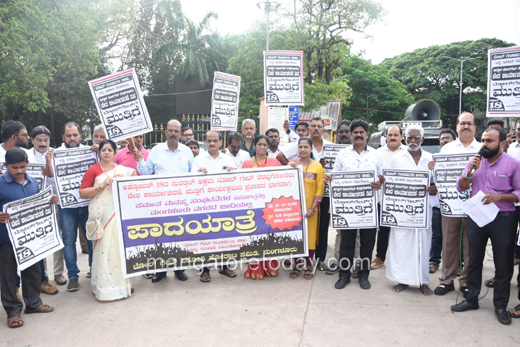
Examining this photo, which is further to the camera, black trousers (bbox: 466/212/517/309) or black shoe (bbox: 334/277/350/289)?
black shoe (bbox: 334/277/350/289)

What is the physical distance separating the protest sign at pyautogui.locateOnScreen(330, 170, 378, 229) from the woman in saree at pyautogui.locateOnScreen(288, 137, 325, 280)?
26 cm

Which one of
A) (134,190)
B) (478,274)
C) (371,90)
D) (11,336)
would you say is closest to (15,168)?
(134,190)

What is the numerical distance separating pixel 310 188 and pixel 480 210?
2.01 metres

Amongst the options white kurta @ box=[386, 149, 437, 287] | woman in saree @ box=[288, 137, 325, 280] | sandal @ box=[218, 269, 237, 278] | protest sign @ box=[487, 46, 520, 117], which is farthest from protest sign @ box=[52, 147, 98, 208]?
protest sign @ box=[487, 46, 520, 117]

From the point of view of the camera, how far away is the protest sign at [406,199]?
15.3 feet

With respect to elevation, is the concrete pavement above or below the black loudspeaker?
below

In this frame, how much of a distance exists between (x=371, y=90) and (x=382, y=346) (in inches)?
1437

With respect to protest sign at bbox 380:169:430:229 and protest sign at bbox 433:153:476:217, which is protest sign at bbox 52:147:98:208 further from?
protest sign at bbox 433:153:476:217

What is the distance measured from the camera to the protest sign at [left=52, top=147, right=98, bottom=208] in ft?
16.0

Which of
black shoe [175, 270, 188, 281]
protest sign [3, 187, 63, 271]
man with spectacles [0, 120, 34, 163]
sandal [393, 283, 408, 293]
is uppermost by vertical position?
man with spectacles [0, 120, 34, 163]

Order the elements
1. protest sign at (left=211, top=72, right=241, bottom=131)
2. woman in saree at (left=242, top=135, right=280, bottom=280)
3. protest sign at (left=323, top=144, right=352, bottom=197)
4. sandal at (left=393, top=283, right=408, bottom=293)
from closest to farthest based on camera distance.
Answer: sandal at (left=393, top=283, right=408, bottom=293) → woman in saree at (left=242, top=135, right=280, bottom=280) → protest sign at (left=323, top=144, right=352, bottom=197) → protest sign at (left=211, top=72, right=241, bottom=131)

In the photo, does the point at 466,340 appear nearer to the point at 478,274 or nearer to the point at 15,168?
the point at 478,274

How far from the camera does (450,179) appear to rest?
4578mm

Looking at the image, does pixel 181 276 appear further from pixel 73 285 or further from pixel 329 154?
pixel 329 154
